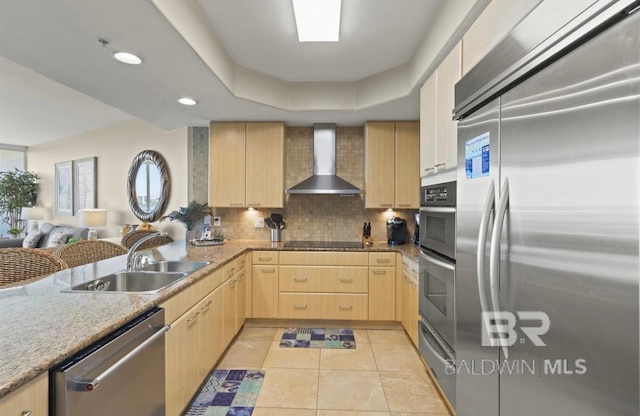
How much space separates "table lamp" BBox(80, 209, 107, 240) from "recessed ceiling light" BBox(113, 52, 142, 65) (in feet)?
10.6

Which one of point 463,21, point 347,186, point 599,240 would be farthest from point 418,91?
point 599,240

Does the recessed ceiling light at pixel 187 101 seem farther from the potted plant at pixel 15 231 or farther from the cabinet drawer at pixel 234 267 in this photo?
the potted plant at pixel 15 231

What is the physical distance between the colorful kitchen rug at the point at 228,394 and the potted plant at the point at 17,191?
19.2ft

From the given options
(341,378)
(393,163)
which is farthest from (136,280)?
(393,163)

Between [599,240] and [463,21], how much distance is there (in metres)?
1.40

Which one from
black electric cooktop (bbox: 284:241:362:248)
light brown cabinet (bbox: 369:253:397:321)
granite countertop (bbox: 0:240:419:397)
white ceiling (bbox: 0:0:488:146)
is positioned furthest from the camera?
black electric cooktop (bbox: 284:241:362:248)

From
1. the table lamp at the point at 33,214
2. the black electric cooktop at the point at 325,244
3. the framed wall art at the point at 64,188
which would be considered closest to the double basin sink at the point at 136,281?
the black electric cooktop at the point at 325,244

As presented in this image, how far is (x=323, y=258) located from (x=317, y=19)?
2104 millimetres

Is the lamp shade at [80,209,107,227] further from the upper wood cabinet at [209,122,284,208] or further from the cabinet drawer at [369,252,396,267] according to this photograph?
the cabinet drawer at [369,252,396,267]

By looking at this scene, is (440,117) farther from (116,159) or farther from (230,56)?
(116,159)

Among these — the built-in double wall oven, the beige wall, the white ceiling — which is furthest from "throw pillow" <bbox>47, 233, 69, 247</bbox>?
the built-in double wall oven

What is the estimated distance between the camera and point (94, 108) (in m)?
4.32

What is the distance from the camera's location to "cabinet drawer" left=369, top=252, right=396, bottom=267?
3135mm

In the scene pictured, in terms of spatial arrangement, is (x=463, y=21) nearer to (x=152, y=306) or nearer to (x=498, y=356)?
(x=498, y=356)
